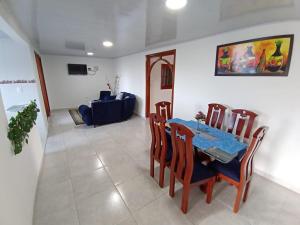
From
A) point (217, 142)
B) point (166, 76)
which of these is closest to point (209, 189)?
point (217, 142)

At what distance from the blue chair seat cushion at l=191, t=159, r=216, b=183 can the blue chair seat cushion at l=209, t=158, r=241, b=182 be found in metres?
0.08

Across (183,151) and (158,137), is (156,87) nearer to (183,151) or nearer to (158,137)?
(158,137)

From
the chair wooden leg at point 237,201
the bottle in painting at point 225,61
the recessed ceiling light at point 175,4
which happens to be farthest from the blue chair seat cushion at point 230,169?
the recessed ceiling light at point 175,4

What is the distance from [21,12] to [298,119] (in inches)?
148

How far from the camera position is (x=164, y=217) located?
1640 mm

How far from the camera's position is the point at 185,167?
5.28 ft

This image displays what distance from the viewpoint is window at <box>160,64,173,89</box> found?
17.1ft

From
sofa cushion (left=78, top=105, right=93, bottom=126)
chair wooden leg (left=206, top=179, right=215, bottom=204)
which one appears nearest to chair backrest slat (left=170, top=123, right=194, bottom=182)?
chair wooden leg (left=206, top=179, right=215, bottom=204)

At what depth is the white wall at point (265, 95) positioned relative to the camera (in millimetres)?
1975

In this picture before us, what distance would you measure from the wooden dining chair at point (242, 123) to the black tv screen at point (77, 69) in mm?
6298

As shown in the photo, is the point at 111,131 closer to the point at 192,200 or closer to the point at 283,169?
the point at 192,200

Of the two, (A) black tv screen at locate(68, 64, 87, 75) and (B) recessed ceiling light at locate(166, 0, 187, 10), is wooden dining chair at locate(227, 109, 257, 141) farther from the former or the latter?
(A) black tv screen at locate(68, 64, 87, 75)

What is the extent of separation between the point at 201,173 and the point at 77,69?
659 cm

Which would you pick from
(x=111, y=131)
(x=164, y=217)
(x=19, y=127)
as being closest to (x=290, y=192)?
(x=164, y=217)
